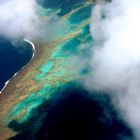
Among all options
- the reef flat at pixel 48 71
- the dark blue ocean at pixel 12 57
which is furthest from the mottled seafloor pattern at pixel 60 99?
the dark blue ocean at pixel 12 57

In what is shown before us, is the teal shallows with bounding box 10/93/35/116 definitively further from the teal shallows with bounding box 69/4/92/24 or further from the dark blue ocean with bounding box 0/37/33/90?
the teal shallows with bounding box 69/4/92/24

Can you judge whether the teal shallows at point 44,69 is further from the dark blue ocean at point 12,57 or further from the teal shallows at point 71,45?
the dark blue ocean at point 12,57

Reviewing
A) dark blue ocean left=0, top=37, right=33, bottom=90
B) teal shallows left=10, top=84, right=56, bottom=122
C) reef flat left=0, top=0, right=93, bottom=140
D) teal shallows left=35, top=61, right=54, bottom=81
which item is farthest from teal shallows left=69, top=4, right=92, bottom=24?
teal shallows left=10, top=84, right=56, bottom=122

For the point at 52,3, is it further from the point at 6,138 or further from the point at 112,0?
the point at 6,138

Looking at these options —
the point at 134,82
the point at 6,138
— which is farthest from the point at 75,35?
the point at 6,138

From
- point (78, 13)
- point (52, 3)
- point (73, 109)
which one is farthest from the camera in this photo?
point (52, 3)
